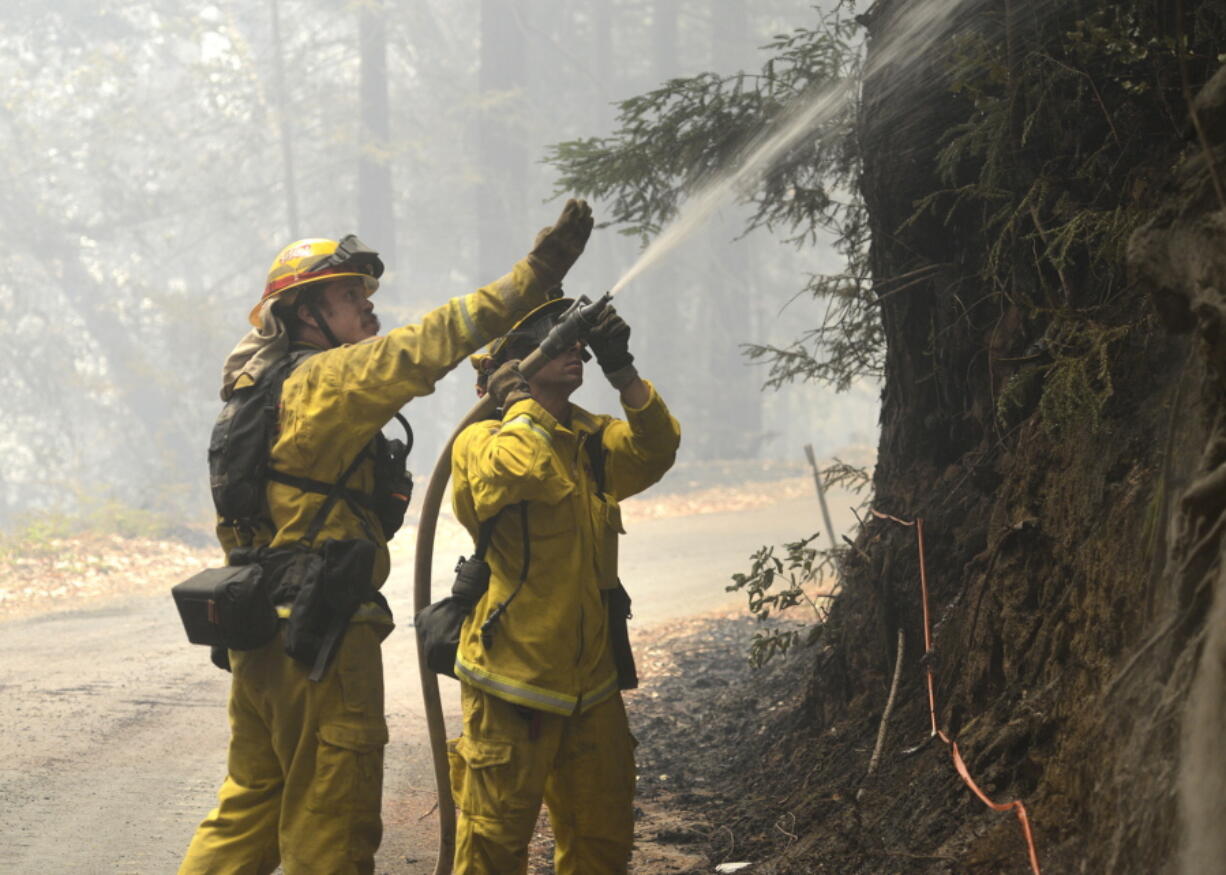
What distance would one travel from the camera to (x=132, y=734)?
7820 mm

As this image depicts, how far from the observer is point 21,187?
31188 millimetres

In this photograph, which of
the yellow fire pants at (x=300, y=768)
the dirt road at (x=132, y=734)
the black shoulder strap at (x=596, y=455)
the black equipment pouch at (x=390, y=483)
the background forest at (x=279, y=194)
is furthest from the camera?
Result: the background forest at (x=279, y=194)

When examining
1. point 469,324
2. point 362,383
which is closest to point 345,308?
point 362,383

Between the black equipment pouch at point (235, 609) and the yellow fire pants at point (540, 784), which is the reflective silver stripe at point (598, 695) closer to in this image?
the yellow fire pants at point (540, 784)

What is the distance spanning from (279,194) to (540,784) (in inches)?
1357

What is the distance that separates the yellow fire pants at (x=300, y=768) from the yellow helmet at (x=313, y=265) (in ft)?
4.34

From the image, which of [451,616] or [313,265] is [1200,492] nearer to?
[451,616]

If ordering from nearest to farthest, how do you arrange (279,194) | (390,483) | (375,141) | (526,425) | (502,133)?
(526,425), (390,483), (375,141), (502,133), (279,194)

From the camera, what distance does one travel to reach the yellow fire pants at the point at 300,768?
4008mm

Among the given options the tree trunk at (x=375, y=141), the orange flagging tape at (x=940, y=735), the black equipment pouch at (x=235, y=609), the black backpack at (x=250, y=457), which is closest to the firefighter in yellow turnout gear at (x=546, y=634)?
the black backpack at (x=250, y=457)

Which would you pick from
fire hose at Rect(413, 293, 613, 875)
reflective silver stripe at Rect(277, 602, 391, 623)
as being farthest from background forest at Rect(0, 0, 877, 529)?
reflective silver stripe at Rect(277, 602, 391, 623)

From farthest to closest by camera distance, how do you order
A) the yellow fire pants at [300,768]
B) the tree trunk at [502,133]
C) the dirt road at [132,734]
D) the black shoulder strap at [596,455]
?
the tree trunk at [502,133] → the dirt road at [132,734] → the black shoulder strap at [596,455] → the yellow fire pants at [300,768]

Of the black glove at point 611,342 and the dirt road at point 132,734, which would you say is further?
the dirt road at point 132,734

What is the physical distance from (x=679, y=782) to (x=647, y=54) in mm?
34131
